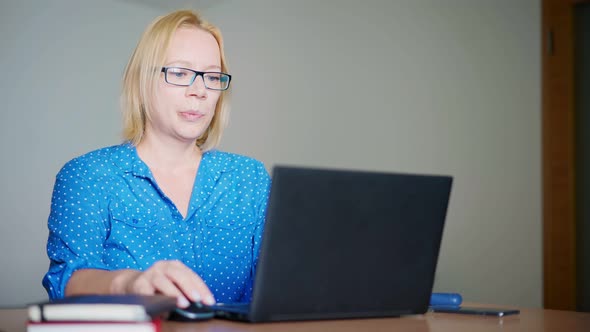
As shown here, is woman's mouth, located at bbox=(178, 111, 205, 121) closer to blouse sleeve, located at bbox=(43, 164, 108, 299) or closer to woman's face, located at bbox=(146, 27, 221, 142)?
woman's face, located at bbox=(146, 27, 221, 142)

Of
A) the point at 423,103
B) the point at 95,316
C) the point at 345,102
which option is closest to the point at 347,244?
the point at 95,316

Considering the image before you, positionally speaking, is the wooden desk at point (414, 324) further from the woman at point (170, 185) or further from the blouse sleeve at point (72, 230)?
the woman at point (170, 185)

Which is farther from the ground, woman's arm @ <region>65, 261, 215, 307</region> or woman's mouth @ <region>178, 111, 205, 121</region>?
woman's mouth @ <region>178, 111, 205, 121</region>

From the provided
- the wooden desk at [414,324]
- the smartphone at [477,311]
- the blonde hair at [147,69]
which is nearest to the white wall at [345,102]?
the blonde hair at [147,69]

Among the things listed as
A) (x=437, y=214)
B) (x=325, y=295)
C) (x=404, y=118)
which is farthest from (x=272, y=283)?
A: (x=404, y=118)

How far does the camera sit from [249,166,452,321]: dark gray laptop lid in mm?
1162

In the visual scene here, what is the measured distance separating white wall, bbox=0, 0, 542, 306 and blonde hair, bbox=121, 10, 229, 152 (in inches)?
36.1

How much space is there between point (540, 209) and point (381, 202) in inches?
140

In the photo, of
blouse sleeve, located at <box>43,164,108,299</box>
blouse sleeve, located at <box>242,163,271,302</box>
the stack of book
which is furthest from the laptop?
blouse sleeve, located at <box>242,163,271,302</box>

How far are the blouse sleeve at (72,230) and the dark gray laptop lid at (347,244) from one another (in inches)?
21.8

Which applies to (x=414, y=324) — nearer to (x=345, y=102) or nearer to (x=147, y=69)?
(x=147, y=69)

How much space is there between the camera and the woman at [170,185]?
175 centimetres

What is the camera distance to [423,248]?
133 centimetres

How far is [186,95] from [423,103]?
2.46 m
